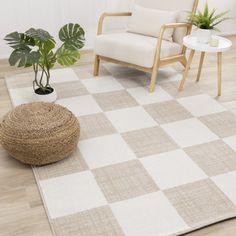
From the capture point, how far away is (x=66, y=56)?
2961mm

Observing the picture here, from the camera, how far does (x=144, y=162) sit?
2391 mm

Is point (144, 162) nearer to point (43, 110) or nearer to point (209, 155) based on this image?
point (209, 155)

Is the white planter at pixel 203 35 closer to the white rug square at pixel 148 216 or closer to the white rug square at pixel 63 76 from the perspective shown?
the white rug square at pixel 63 76

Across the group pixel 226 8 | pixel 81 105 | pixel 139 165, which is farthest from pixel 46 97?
pixel 226 8

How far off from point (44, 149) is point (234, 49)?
296 centimetres

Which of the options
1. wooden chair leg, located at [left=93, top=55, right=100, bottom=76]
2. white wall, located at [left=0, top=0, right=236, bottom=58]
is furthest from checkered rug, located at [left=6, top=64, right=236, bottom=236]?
white wall, located at [left=0, top=0, right=236, bottom=58]

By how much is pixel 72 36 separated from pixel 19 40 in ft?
1.35

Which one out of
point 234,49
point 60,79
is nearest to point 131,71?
point 60,79

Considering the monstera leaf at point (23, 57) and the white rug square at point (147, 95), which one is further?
the white rug square at point (147, 95)

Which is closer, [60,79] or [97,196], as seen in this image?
[97,196]

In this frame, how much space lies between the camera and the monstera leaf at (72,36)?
9.62 feet

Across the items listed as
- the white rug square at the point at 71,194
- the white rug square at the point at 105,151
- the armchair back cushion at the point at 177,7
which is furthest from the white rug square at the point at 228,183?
the armchair back cushion at the point at 177,7

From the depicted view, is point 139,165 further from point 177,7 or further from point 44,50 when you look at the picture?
point 177,7

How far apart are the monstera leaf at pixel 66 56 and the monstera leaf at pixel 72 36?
0.13ft
